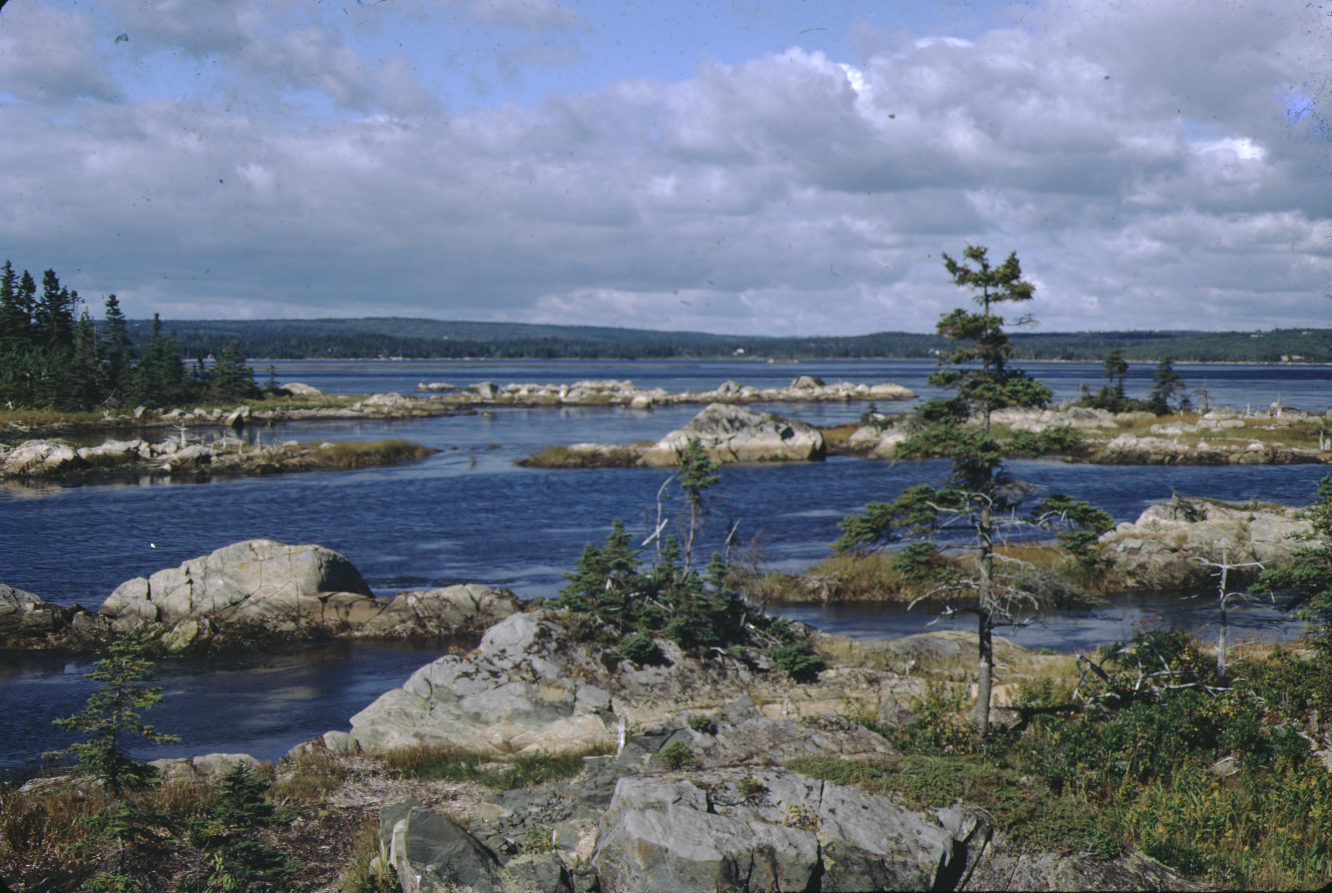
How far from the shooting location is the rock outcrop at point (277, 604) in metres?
29.8

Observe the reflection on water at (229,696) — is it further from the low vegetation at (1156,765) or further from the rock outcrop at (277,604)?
the low vegetation at (1156,765)

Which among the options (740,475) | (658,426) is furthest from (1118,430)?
(658,426)

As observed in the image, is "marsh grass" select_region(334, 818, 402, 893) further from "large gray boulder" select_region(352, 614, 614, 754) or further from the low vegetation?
"large gray boulder" select_region(352, 614, 614, 754)

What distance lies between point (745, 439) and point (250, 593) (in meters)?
52.2

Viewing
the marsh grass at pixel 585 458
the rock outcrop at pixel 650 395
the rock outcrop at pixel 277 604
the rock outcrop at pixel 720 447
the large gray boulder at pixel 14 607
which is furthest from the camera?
the rock outcrop at pixel 650 395

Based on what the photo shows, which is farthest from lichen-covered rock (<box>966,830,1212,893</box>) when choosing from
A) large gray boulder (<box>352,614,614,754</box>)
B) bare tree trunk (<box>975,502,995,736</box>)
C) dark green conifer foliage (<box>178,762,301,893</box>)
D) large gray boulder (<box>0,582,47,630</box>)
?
large gray boulder (<box>0,582,47,630</box>)

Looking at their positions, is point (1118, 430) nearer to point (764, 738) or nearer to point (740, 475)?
point (740, 475)

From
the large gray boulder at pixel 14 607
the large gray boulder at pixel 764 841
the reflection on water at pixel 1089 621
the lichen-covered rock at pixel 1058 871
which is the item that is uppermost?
the large gray boulder at pixel 764 841

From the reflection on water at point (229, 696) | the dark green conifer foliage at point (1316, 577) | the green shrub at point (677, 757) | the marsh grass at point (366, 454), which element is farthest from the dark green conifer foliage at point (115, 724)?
the marsh grass at point (366, 454)

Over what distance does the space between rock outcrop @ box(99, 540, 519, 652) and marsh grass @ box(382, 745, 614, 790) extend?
12.3 metres

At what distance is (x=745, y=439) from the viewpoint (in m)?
78.7

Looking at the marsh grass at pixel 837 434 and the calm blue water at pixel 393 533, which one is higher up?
the marsh grass at pixel 837 434

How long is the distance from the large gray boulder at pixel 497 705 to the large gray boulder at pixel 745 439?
175ft

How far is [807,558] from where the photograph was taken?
40.9 m
